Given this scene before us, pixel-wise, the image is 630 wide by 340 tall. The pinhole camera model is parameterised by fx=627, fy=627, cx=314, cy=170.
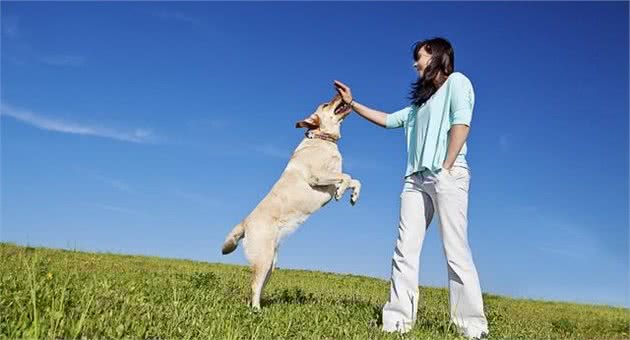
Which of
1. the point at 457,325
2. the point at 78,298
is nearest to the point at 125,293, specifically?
the point at 78,298

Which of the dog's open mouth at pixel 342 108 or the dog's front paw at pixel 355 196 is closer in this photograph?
the dog's front paw at pixel 355 196

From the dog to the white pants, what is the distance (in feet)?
4.91

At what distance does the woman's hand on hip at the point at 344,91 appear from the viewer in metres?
9.66

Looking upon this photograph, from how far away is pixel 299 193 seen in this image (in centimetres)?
937

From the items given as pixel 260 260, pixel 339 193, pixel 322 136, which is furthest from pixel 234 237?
pixel 322 136

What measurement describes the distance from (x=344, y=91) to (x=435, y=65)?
6.28 ft

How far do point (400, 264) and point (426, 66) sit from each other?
2612 millimetres

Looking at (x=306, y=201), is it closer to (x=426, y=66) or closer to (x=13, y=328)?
(x=426, y=66)

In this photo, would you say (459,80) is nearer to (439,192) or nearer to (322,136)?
(439,192)

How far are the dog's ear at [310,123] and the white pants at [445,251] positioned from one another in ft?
8.23

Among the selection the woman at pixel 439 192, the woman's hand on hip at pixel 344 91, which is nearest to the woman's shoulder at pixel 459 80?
the woman at pixel 439 192

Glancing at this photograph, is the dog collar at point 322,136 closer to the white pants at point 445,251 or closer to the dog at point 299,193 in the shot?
the dog at point 299,193

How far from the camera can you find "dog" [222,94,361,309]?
29.5 feet

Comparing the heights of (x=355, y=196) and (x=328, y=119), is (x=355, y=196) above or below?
below
